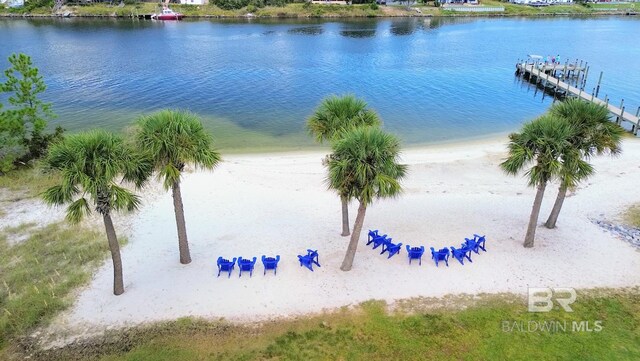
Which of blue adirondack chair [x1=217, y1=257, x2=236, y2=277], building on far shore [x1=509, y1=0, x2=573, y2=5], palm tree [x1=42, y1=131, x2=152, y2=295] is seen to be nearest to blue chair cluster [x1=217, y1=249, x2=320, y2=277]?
blue adirondack chair [x1=217, y1=257, x2=236, y2=277]

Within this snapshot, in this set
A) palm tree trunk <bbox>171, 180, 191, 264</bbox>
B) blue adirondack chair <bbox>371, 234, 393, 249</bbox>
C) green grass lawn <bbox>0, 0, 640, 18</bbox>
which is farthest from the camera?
green grass lawn <bbox>0, 0, 640, 18</bbox>

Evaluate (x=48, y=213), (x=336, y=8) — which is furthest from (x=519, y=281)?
(x=336, y=8)

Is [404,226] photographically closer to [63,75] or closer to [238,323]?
[238,323]

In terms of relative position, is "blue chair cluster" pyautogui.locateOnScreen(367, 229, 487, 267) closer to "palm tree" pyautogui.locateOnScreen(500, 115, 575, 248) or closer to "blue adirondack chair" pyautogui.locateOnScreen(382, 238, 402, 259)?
"blue adirondack chair" pyautogui.locateOnScreen(382, 238, 402, 259)

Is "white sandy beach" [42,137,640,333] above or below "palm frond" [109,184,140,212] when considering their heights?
below

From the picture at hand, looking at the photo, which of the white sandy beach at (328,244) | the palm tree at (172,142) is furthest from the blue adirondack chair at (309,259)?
the palm tree at (172,142)

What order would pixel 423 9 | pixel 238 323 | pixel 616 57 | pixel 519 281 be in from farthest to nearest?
1. pixel 423 9
2. pixel 616 57
3. pixel 519 281
4. pixel 238 323
